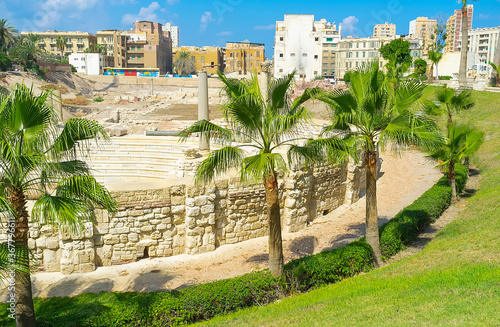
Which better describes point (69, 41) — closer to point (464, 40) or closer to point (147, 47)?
point (147, 47)

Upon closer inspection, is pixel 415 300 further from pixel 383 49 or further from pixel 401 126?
pixel 383 49

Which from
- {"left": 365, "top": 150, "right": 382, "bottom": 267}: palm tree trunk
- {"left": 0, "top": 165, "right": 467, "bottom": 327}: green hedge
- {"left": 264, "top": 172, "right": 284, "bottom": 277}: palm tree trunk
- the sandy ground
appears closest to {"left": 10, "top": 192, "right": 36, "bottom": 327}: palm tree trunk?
{"left": 0, "top": 165, "right": 467, "bottom": 327}: green hedge

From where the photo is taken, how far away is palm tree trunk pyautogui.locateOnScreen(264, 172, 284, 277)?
31.6ft

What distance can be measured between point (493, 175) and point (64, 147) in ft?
64.7

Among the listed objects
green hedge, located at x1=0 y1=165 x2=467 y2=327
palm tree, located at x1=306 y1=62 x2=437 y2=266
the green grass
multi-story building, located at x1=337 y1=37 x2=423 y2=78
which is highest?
multi-story building, located at x1=337 y1=37 x2=423 y2=78

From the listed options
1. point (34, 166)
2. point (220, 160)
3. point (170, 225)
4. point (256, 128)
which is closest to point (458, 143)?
point (256, 128)

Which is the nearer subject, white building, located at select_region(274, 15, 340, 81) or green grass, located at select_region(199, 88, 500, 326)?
green grass, located at select_region(199, 88, 500, 326)

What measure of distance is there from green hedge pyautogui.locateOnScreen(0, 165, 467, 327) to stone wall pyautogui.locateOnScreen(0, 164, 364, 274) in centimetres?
223

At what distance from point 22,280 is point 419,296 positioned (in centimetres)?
686

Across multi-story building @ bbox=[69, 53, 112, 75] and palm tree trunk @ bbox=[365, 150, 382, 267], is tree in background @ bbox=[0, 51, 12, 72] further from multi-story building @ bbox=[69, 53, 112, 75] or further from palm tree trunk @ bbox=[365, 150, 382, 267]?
palm tree trunk @ bbox=[365, 150, 382, 267]

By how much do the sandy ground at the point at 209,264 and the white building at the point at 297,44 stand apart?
65.9 metres

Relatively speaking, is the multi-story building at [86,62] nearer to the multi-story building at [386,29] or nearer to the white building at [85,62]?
the white building at [85,62]

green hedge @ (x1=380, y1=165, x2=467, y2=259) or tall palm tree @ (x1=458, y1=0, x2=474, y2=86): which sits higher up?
tall palm tree @ (x1=458, y1=0, x2=474, y2=86)

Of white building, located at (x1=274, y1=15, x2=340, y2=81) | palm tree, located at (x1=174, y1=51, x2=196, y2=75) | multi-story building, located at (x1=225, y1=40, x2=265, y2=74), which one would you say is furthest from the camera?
multi-story building, located at (x1=225, y1=40, x2=265, y2=74)
